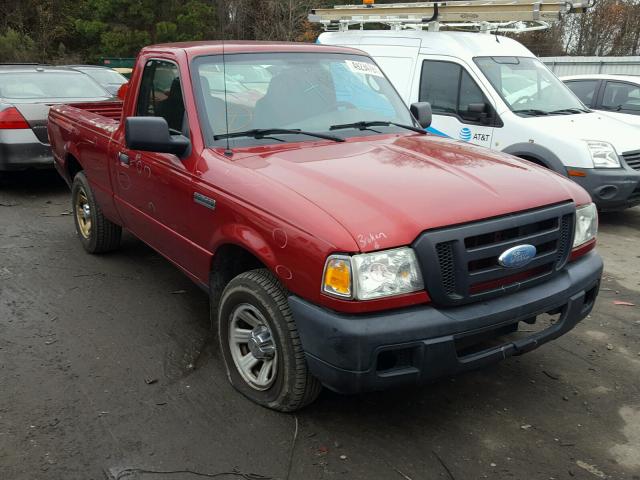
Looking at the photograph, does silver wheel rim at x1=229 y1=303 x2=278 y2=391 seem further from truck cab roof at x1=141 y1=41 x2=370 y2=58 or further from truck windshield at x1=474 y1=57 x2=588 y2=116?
truck windshield at x1=474 y1=57 x2=588 y2=116

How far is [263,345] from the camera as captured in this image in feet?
10.4

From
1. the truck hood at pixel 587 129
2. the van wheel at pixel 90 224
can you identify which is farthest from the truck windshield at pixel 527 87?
the van wheel at pixel 90 224

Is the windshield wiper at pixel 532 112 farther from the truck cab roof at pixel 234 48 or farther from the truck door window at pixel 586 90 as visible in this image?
the truck door window at pixel 586 90

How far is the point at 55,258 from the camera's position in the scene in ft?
18.7

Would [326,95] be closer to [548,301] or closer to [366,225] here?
[366,225]

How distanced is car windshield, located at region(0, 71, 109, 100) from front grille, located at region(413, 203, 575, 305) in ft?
23.9

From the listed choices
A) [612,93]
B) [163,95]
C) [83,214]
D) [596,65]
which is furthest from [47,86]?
[596,65]

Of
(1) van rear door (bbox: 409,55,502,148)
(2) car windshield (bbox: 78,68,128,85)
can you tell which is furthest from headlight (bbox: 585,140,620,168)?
(2) car windshield (bbox: 78,68,128,85)

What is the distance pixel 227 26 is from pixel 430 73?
29.1 metres

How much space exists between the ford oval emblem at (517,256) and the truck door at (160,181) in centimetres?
184

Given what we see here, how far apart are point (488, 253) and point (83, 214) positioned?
4.43 meters

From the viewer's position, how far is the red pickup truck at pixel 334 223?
8.76 feet

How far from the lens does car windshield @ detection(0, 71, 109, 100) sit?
323 inches

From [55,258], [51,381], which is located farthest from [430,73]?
[51,381]
